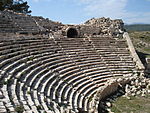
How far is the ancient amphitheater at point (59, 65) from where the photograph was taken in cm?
902

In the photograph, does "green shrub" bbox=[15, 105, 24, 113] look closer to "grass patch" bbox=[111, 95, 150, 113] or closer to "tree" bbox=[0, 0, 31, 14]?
"grass patch" bbox=[111, 95, 150, 113]

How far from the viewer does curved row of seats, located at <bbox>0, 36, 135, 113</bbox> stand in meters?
8.66

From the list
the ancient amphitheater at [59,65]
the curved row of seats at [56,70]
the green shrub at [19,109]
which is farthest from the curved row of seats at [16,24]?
the green shrub at [19,109]

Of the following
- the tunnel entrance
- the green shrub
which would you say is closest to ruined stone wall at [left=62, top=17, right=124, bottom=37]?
the tunnel entrance

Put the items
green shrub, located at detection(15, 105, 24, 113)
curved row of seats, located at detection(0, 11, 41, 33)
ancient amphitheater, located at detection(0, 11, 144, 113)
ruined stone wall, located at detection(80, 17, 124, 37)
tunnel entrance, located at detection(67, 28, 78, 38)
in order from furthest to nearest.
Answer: ruined stone wall, located at detection(80, 17, 124, 37) → tunnel entrance, located at detection(67, 28, 78, 38) → curved row of seats, located at detection(0, 11, 41, 33) → ancient amphitheater, located at detection(0, 11, 144, 113) → green shrub, located at detection(15, 105, 24, 113)

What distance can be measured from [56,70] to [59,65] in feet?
2.91

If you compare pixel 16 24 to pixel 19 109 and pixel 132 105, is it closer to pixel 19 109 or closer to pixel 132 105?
pixel 132 105

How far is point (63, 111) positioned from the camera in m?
8.82

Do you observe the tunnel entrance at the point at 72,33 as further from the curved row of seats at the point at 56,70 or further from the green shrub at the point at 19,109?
the green shrub at the point at 19,109

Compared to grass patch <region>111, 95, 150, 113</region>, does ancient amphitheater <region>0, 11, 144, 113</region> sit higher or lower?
higher

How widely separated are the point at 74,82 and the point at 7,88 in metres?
5.44

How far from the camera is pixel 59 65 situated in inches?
554

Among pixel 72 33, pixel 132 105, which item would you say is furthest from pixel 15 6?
pixel 132 105

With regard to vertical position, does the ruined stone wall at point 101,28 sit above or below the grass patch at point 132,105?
above
